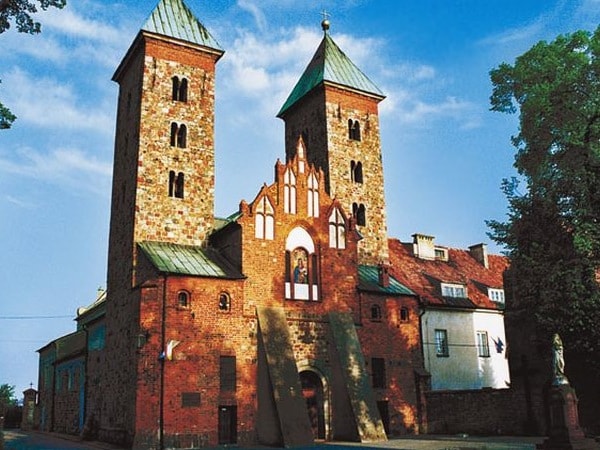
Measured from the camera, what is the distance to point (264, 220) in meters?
30.1

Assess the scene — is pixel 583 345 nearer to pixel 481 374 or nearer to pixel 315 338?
pixel 315 338

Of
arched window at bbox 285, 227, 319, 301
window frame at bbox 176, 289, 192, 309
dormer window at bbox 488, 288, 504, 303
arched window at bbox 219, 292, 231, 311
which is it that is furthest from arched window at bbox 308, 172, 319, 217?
dormer window at bbox 488, 288, 504, 303

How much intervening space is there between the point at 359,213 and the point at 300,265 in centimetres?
880

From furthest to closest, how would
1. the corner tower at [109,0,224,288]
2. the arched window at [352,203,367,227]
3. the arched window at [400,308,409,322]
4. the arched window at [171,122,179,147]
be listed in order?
the arched window at [352,203,367,227] < the arched window at [400,308,409,322] < the arched window at [171,122,179,147] < the corner tower at [109,0,224,288]

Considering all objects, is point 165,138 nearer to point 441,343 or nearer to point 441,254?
point 441,343

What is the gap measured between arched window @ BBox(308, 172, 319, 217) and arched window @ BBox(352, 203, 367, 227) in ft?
20.5

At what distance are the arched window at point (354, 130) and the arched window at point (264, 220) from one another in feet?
36.2

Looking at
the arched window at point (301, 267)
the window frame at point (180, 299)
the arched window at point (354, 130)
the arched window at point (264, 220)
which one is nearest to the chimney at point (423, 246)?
the arched window at point (354, 130)

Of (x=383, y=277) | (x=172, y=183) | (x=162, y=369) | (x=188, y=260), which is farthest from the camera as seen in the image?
(x=383, y=277)

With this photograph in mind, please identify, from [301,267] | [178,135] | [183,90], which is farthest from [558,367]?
[183,90]

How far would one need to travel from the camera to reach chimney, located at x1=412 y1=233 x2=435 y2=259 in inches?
1676

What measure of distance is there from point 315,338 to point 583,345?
11.7 meters

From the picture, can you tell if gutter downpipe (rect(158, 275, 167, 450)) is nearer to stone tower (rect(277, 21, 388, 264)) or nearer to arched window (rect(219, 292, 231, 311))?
arched window (rect(219, 292, 231, 311))

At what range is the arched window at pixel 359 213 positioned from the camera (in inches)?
1497
